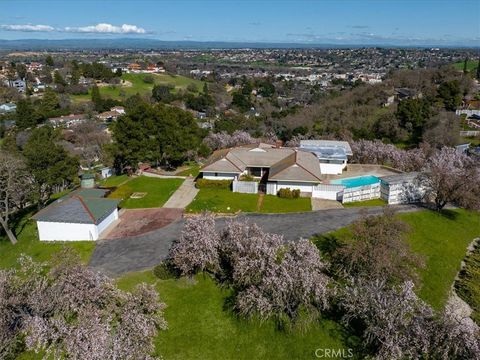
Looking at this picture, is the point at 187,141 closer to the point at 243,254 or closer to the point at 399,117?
the point at 243,254

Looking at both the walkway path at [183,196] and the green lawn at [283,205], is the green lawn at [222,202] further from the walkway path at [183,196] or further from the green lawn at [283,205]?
the green lawn at [283,205]

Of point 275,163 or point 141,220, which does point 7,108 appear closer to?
point 275,163

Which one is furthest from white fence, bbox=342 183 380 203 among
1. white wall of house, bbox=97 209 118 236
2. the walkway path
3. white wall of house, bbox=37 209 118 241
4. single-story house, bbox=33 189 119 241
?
white wall of house, bbox=37 209 118 241

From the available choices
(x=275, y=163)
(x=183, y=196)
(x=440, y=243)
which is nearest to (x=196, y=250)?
(x=183, y=196)

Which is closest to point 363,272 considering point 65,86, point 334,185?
point 334,185

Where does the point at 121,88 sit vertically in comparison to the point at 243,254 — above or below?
below
